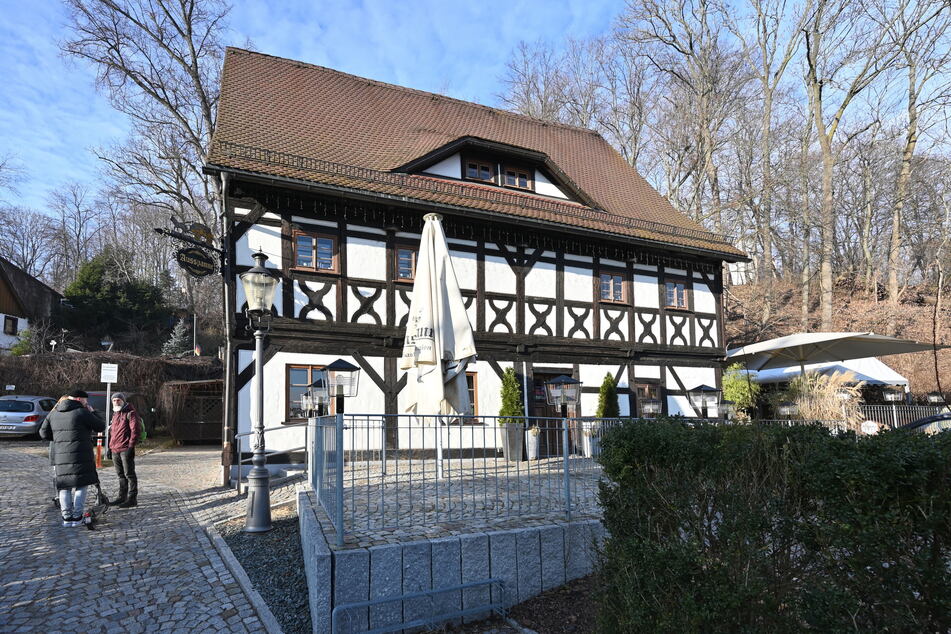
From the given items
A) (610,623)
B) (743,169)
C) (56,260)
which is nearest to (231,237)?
(610,623)

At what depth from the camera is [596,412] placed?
14.2m

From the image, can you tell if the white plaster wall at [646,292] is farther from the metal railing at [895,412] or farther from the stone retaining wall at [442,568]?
the stone retaining wall at [442,568]

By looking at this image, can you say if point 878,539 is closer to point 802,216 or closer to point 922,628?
point 922,628

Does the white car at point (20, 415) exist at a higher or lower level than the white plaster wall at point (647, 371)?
lower

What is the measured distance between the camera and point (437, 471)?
5.30 meters

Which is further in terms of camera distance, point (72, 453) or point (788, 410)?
point (788, 410)

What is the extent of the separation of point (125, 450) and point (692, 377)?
13.3 m

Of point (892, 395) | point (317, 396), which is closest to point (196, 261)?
point (317, 396)

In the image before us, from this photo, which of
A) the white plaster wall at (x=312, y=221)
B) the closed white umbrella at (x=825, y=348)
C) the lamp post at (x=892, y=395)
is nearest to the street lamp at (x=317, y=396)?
the white plaster wall at (x=312, y=221)

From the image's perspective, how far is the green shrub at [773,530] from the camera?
2.14 metres

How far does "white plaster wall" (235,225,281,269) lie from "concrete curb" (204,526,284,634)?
19.3 feet

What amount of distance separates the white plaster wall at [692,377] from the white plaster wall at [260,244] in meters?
10.3

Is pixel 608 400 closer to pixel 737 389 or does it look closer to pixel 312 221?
pixel 737 389

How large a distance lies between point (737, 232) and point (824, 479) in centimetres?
2490
